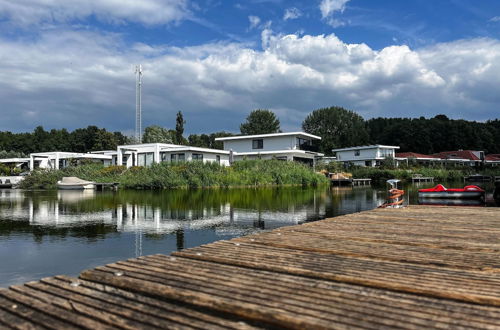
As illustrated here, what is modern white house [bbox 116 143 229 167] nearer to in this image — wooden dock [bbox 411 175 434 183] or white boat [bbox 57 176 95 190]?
white boat [bbox 57 176 95 190]

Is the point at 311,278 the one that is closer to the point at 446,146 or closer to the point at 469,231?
the point at 469,231

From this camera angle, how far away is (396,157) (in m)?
69.1

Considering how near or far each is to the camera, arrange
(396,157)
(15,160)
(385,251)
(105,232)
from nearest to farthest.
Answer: (385,251) < (105,232) < (15,160) < (396,157)

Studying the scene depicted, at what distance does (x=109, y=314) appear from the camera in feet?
8.62

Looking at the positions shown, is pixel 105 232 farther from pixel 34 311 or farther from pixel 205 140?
pixel 205 140

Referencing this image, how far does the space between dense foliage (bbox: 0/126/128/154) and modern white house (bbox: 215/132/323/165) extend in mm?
41349

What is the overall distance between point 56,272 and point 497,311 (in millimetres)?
6779

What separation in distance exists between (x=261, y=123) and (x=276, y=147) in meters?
33.8

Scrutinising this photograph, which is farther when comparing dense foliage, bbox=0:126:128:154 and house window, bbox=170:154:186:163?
dense foliage, bbox=0:126:128:154

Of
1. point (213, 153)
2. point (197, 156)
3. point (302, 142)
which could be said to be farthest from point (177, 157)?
point (302, 142)

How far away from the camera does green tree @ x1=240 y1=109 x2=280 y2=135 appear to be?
86.1 metres

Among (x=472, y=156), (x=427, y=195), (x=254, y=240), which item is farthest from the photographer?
(x=472, y=156)

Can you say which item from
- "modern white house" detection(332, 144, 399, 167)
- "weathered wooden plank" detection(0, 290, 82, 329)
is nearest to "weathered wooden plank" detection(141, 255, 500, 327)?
"weathered wooden plank" detection(0, 290, 82, 329)

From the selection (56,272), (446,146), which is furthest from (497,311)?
(446,146)
